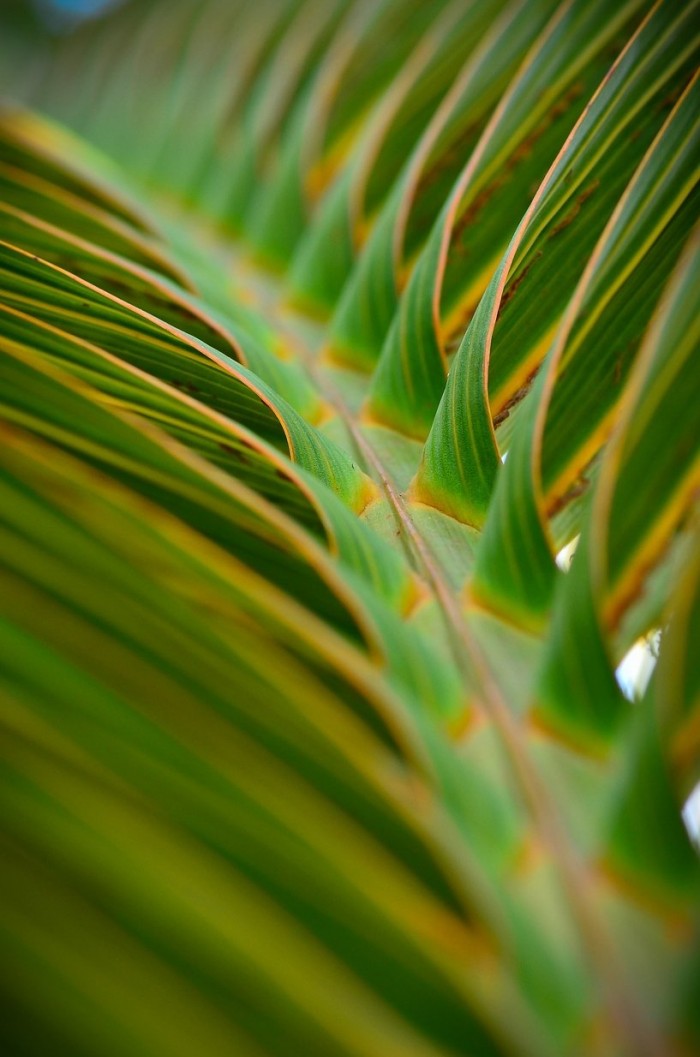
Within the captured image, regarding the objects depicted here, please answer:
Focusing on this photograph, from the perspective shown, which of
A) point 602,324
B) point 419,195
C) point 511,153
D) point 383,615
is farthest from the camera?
point 419,195

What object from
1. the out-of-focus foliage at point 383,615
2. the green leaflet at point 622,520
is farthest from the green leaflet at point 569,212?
the green leaflet at point 622,520

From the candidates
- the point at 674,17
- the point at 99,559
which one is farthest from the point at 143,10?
the point at 99,559

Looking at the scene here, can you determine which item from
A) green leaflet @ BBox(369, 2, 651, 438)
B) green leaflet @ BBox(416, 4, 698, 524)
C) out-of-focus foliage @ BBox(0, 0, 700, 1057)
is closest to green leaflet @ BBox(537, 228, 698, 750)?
out-of-focus foliage @ BBox(0, 0, 700, 1057)

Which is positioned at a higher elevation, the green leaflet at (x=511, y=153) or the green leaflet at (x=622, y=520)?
the green leaflet at (x=511, y=153)

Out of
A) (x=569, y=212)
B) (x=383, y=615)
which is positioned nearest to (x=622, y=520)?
(x=383, y=615)

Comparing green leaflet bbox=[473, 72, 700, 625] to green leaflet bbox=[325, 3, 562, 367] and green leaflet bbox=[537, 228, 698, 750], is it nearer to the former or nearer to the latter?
green leaflet bbox=[537, 228, 698, 750]

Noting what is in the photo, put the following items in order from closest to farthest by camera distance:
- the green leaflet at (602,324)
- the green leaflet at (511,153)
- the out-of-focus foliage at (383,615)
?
the out-of-focus foliage at (383,615) → the green leaflet at (602,324) → the green leaflet at (511,153)

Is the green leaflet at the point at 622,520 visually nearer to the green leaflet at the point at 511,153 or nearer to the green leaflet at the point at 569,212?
the green leaflet at the point at 569,212

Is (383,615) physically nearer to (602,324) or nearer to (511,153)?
(602,324)
